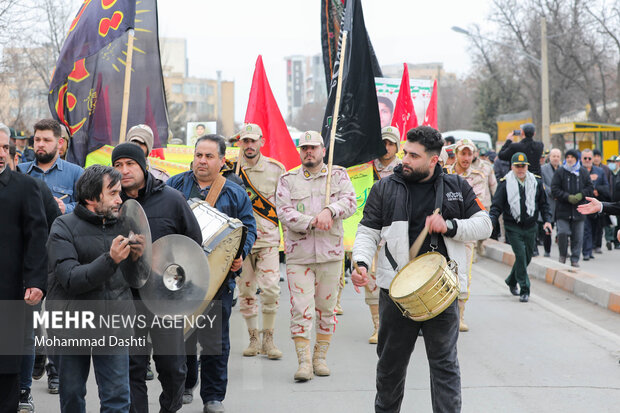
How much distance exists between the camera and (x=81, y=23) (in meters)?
8.30

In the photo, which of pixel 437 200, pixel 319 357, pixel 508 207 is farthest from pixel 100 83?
pixel 508 207

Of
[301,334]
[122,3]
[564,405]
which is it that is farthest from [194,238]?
[122,3]

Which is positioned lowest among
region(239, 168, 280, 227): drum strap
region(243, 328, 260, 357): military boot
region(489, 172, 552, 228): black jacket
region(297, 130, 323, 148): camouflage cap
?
region(243, 328, 260, 357): military boot

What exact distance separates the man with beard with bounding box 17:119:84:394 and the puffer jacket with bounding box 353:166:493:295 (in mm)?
2680

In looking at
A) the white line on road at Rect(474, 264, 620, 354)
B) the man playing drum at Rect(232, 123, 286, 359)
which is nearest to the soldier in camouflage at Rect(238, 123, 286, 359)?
the man playing drum at Rect(232, 123, 286, 359)

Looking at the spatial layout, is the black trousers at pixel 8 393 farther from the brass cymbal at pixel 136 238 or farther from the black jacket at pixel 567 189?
the black jacket at pixel 567 189

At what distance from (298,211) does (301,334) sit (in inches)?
42.8

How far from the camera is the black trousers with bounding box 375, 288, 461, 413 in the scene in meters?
5.05

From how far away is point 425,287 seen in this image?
475cm

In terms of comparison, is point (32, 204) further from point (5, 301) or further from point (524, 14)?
point (524, 14)

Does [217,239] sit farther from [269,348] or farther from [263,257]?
[269,348]

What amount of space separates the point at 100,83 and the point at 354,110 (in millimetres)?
Result: 2552

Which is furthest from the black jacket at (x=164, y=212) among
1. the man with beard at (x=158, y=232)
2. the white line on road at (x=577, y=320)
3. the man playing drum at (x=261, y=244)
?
the white line on road at (x=577, y=320)

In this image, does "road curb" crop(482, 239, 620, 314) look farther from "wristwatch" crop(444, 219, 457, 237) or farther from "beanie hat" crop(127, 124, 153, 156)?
"beanie hat" crop(127, 124, 153, 156)
